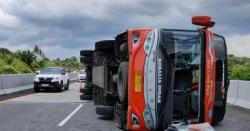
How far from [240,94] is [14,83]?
16692 millimetres

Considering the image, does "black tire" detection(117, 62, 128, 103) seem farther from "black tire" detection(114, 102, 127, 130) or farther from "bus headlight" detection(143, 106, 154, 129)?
"bus headlight" detection(143, 106, 154, 129)

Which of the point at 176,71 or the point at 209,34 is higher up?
the point at 209,34

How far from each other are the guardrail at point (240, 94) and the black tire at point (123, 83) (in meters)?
7.94

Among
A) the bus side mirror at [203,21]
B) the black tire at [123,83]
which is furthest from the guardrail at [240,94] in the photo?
the black tire at [123,83]

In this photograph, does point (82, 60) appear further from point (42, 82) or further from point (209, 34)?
point (42, 82)

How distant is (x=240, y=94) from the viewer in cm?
Result: 1981

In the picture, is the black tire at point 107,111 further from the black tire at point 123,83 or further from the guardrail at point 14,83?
the guardrail at point 14,83

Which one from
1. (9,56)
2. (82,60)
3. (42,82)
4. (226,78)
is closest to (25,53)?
(9,56)

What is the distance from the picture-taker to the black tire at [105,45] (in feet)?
44.4

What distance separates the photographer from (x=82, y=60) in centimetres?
1895

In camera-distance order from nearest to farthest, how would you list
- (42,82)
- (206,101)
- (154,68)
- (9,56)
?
(154,68)
(206,101)
(42,82)
(9,56)

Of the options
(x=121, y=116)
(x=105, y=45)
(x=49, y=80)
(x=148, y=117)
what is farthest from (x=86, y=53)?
(x=49, y=80)

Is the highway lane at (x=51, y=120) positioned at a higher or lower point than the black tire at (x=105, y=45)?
lower

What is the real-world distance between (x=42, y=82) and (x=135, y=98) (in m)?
20.9
